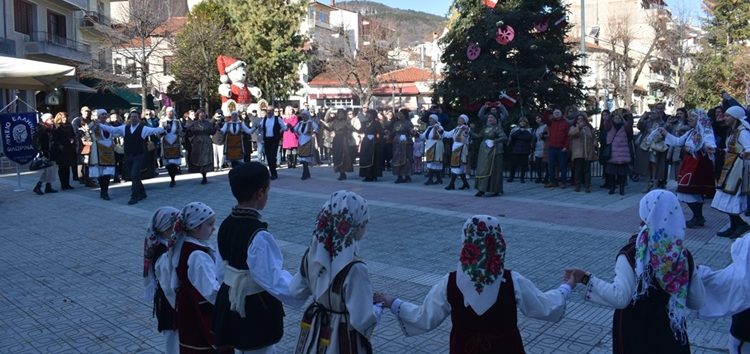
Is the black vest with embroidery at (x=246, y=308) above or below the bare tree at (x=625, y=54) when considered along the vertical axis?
below

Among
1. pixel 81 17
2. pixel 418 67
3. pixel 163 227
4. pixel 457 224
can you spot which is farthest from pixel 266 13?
pixel 163 227

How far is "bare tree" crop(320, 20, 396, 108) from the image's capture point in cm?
4862

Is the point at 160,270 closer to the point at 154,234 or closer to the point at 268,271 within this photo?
the point at 154,234

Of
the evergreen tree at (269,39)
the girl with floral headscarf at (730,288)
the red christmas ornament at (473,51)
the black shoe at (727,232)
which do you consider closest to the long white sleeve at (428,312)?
the girl with floral headscarf at (730,288)

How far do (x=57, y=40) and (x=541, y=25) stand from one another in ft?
83.6

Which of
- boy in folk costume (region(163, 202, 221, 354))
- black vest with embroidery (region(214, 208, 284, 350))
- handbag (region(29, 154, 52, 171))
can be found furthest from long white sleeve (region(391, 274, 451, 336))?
handbag (region(29, 154, 52, 171))

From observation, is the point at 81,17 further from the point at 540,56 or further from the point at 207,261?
the point at 207,261

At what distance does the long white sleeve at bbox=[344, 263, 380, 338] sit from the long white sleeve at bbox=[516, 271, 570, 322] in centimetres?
73

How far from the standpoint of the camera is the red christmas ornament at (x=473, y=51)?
19.6 m

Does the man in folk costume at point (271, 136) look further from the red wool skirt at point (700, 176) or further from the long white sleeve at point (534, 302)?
the long white sleeve at point (534, 302)

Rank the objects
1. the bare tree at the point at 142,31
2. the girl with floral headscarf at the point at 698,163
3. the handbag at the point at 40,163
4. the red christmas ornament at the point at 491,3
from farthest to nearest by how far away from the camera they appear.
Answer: the bare tree at the point at 142,31, the red christmas ornament at the point at 491,3, the handbag at the point at 40,163, the girl with floral headscarf at the point at 698,163

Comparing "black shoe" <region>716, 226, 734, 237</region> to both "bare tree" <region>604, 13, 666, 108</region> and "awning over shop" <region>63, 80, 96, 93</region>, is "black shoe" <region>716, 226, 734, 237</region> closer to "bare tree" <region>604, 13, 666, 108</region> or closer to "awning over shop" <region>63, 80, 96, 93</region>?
"awning over shop" <region>63, 80, 96, 93</region>

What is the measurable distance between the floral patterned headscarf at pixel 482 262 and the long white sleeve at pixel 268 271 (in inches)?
37.9

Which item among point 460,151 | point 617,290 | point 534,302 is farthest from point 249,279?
point 460,151
